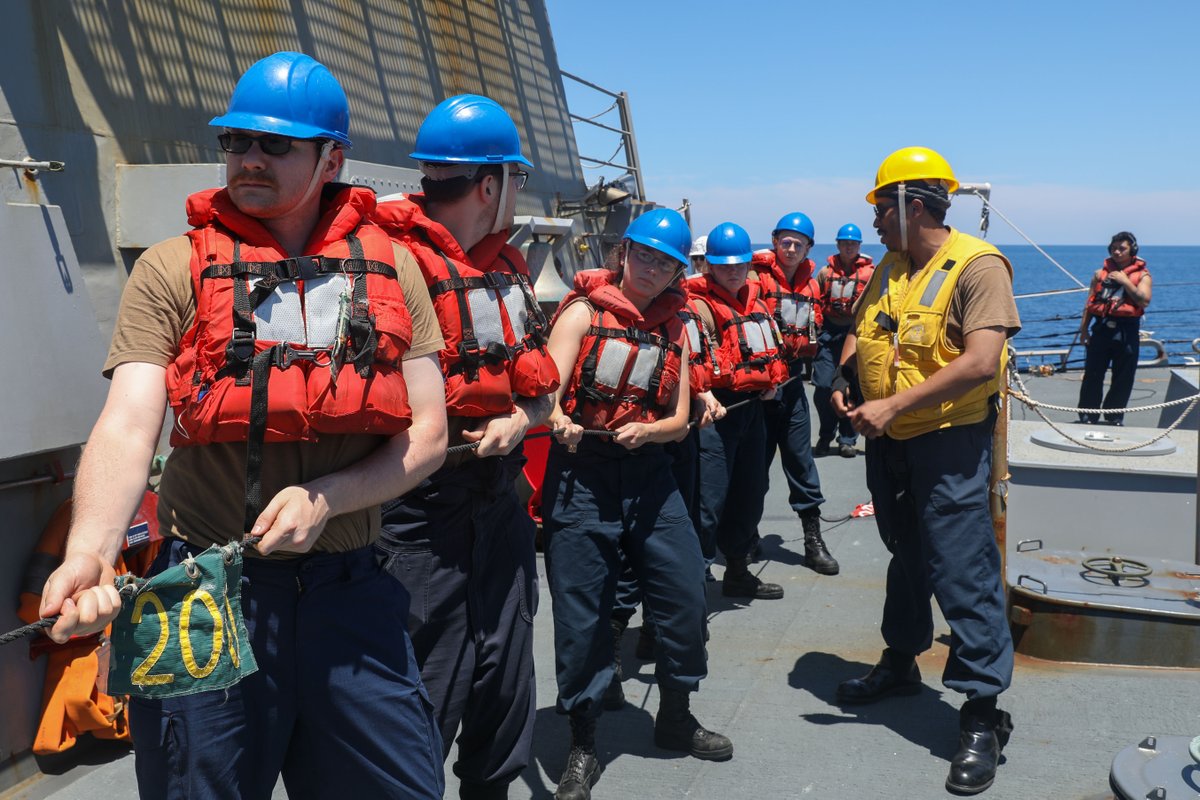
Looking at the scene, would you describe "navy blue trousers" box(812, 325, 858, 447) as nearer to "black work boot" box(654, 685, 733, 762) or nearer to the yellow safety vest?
the yellow safety vest

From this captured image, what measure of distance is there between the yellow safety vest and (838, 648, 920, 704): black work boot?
1.07 meters

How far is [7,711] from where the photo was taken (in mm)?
3734

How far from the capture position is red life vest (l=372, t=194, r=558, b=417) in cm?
291

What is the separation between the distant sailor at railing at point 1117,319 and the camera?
11547 mm

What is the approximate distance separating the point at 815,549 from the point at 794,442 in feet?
2.41

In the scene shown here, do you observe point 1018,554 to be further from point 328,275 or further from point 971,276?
point 328,275

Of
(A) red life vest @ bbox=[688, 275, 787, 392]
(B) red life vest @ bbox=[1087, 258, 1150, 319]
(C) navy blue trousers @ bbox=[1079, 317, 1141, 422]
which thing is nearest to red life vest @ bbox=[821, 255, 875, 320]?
(B) red life vest @ bbox=[1087, 258, 1150, 319]

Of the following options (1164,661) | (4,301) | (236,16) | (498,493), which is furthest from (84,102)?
(1164,661)

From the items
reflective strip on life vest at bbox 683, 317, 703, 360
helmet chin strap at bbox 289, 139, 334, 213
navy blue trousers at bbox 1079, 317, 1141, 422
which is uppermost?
helmet chin strap at bbox 289, 139, 334, 213

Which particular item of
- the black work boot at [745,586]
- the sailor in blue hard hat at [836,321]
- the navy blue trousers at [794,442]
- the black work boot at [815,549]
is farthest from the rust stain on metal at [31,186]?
the sailor in blue hard hat at [836,321]

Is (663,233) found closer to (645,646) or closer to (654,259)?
(654,259)

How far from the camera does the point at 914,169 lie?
4.06m

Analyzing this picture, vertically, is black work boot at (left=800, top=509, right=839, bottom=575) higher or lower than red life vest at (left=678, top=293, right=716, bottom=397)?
lower

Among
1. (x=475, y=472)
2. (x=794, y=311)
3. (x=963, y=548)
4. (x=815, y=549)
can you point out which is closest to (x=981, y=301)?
(x=963, y=548)
